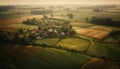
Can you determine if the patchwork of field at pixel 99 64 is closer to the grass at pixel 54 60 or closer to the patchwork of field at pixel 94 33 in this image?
the grass at pixel 54 60

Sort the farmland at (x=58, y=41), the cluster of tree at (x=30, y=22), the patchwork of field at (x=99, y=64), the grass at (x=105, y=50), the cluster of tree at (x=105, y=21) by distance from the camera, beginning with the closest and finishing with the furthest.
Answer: the patchwork of field at (x=99, y=64)
the farmland at (x=58, y=41)
the grass at (x=105, y=50)
the cluster of tree at (x=105, y=21)
the cluster of tree at (x=30, y=22)

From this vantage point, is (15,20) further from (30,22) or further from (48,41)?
(48,41)

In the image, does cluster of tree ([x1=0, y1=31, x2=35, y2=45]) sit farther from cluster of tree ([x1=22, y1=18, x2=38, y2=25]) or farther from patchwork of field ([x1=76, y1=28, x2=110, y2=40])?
patchwork of field ([x1=76, y1=28, x2=110, y2=40])

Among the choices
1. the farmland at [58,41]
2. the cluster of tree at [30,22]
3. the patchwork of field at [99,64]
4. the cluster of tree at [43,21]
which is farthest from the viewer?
the cluster of tree at [30,22]

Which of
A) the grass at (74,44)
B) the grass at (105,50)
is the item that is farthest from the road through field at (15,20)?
the grass at (105,50)

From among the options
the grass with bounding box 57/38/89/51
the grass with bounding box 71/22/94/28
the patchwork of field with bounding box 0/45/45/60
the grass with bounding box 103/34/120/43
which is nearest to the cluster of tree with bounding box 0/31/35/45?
the patchwork of field with bounding box 0/45/45/60

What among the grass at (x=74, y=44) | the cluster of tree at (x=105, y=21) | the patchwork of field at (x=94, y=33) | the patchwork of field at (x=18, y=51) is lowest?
the patchwork of field at (x=18, y=51)

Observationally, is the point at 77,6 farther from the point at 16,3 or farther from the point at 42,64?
the point at 42,64

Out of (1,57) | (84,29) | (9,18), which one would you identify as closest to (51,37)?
(84,29)
